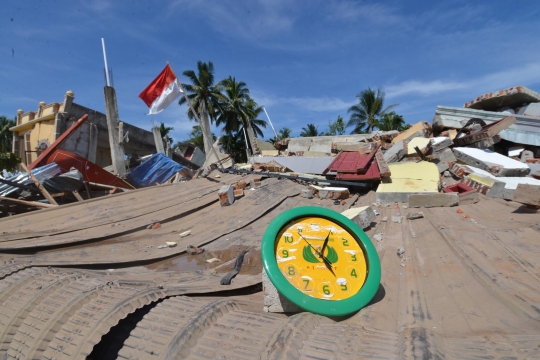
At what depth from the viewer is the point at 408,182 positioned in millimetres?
5449

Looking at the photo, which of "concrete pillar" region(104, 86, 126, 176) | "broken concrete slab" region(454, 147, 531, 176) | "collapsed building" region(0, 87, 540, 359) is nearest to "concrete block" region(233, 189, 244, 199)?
"collapsed building" region(0, 87, 540, 359)

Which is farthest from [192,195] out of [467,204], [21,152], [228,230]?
[21,152]

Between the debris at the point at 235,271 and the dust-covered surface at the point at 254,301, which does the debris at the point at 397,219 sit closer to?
the dust-covered surface at the point at 254,301

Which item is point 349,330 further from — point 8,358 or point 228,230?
point 228,230

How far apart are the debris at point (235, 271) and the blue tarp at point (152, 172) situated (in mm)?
7744

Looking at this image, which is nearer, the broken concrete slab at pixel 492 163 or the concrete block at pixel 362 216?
the concrete block at pixel 362 216

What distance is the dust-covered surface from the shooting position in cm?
142

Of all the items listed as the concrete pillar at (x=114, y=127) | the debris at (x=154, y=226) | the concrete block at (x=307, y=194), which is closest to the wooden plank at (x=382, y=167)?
the concrete block at (x=307, y=194)

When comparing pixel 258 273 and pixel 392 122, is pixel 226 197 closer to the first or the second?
pixel 258 273

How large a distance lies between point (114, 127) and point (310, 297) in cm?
1015

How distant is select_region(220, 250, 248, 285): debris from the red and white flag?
641 centimetres

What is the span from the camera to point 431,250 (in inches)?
113

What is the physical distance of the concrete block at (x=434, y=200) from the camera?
4.47 m

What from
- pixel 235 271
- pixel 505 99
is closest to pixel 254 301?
pixel 235 271
